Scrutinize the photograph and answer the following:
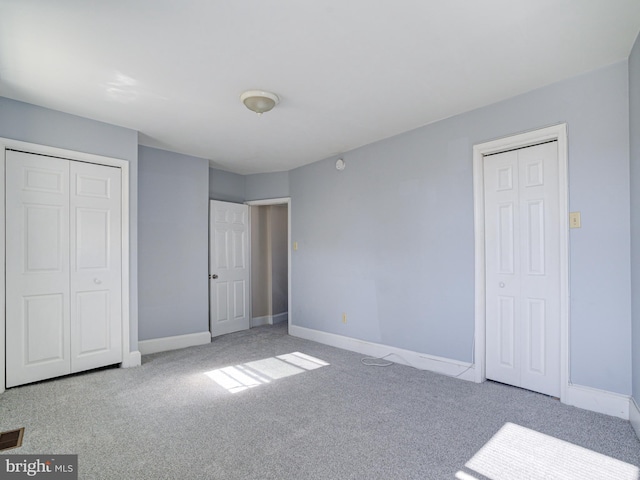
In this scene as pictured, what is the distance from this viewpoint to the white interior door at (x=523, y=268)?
286 cm

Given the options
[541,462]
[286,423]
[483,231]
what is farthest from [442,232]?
[286,423]

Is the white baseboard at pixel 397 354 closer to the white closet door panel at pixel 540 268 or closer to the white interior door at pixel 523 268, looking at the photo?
the white interior door at pixel 523 268

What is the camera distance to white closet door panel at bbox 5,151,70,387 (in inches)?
120

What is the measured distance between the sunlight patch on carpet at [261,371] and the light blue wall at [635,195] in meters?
2.60

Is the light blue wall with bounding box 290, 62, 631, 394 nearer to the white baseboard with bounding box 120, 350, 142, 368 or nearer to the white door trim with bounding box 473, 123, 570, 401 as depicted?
the white door trim with bounding box 473, 123, 570, 401

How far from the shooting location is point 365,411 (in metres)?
2.65

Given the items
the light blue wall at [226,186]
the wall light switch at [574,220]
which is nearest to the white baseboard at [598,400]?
the wall light switch at [574,220]

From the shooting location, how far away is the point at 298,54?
7.70 feet

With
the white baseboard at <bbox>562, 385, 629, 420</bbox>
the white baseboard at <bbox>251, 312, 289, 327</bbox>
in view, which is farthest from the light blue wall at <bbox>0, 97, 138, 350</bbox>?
the white baseboard at <bbox>562, 385, 629, 420</bbox>

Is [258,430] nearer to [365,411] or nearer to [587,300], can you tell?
[365,411]

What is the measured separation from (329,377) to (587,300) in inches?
88.8

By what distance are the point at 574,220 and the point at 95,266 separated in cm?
433

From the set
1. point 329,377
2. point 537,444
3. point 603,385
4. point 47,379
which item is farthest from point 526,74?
point 47,379

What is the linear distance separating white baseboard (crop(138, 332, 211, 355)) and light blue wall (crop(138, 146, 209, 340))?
6cm
